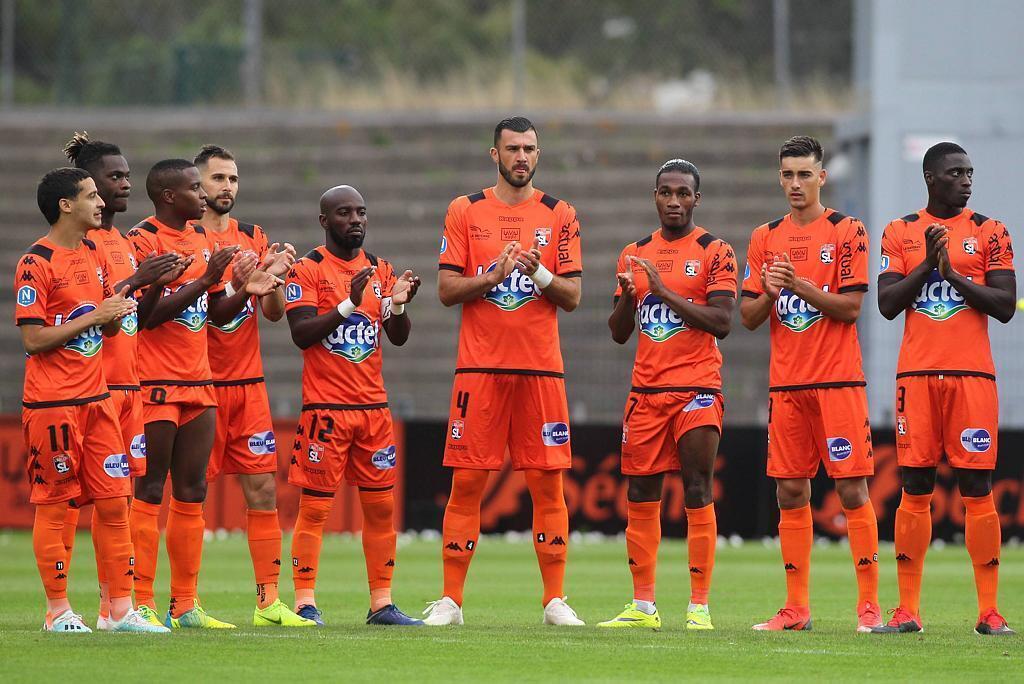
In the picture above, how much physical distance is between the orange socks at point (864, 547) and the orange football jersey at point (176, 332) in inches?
165

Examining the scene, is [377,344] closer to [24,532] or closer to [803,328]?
[803,328]

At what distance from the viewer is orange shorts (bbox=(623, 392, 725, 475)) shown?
1035cm

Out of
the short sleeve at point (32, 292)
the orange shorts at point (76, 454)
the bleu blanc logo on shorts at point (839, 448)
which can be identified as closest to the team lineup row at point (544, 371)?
the bleu blanc logo on shorts at point (839, 448)

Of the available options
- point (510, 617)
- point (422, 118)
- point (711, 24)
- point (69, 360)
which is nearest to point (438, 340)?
point (422, 118)

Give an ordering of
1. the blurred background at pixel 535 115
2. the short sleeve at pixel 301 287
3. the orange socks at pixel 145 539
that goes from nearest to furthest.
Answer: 1. the orange socks at pixel 145 539
2. the short sleeve at pixel 301 287
3. the blurred background at pixel 535 115

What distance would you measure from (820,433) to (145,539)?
14.2ft

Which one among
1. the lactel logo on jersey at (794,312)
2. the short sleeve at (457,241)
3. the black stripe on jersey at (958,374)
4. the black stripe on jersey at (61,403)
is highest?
the short sleeve at (457,241)

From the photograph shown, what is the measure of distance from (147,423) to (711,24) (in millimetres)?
23749

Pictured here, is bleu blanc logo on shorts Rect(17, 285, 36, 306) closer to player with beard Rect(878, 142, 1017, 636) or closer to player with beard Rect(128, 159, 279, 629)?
player with beard Rect(128, 159, 279, 629)

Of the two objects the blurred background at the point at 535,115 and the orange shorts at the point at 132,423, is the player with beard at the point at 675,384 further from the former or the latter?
the blurred background at the point at 535,115

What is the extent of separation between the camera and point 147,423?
10203mm

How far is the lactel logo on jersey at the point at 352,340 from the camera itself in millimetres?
10562

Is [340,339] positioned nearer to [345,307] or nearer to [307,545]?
[345,307]

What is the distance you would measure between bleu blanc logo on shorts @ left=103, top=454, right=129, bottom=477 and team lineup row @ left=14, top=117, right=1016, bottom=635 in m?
0.33
